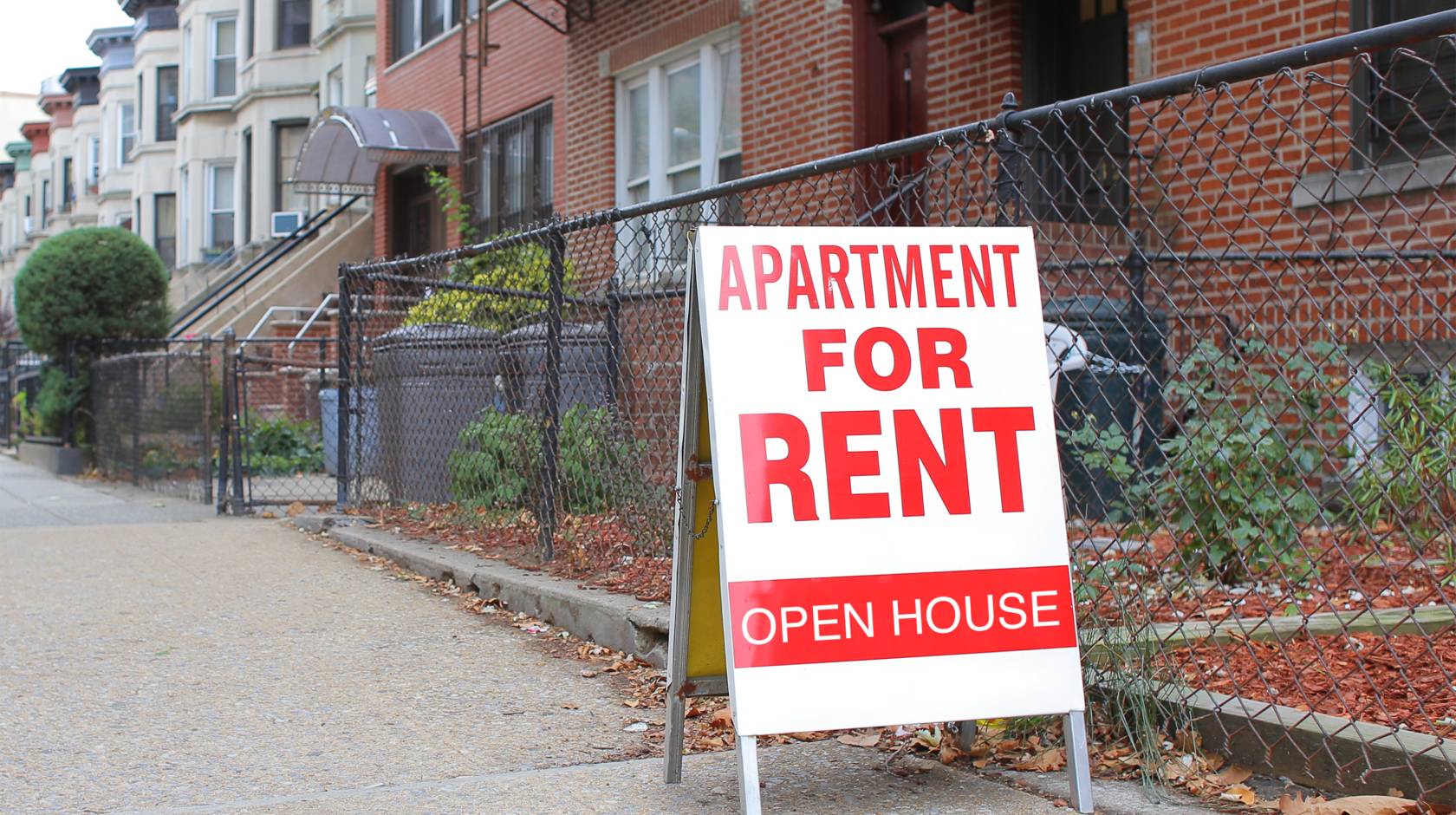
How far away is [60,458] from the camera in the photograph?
54.4 ft

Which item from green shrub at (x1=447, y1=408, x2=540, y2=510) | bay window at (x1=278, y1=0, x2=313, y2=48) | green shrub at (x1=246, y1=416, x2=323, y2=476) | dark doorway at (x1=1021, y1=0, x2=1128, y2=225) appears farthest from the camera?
bay window at (x1=278, y1=0, x2=313, y2=48)

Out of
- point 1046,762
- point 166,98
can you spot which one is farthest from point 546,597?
point 166,98

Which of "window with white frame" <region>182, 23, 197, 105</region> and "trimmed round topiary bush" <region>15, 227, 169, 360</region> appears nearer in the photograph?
"trimmed round topiary bush" <region>15, 227, 169, 360</region>

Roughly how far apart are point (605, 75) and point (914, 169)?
394 cm

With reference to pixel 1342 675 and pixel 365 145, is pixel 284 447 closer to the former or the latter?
pixel 365 145

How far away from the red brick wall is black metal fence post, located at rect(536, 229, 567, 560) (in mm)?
8743

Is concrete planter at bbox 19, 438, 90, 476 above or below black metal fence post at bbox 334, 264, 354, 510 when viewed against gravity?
below

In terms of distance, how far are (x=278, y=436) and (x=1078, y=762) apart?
1322 cm

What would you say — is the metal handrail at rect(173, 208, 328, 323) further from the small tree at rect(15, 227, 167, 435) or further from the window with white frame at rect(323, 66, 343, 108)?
the small tree at rect(15, 227, 167, 435)

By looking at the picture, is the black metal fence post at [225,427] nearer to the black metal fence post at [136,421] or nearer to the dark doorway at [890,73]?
the black metal fence post at [136,421]

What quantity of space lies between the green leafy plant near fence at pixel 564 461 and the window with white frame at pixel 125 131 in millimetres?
36433

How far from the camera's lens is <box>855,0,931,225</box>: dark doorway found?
37.1ft

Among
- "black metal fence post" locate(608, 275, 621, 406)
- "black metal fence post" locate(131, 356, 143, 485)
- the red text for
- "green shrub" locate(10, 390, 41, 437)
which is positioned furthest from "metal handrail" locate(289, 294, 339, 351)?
the red text for

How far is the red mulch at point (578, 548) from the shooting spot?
20.0 feet
